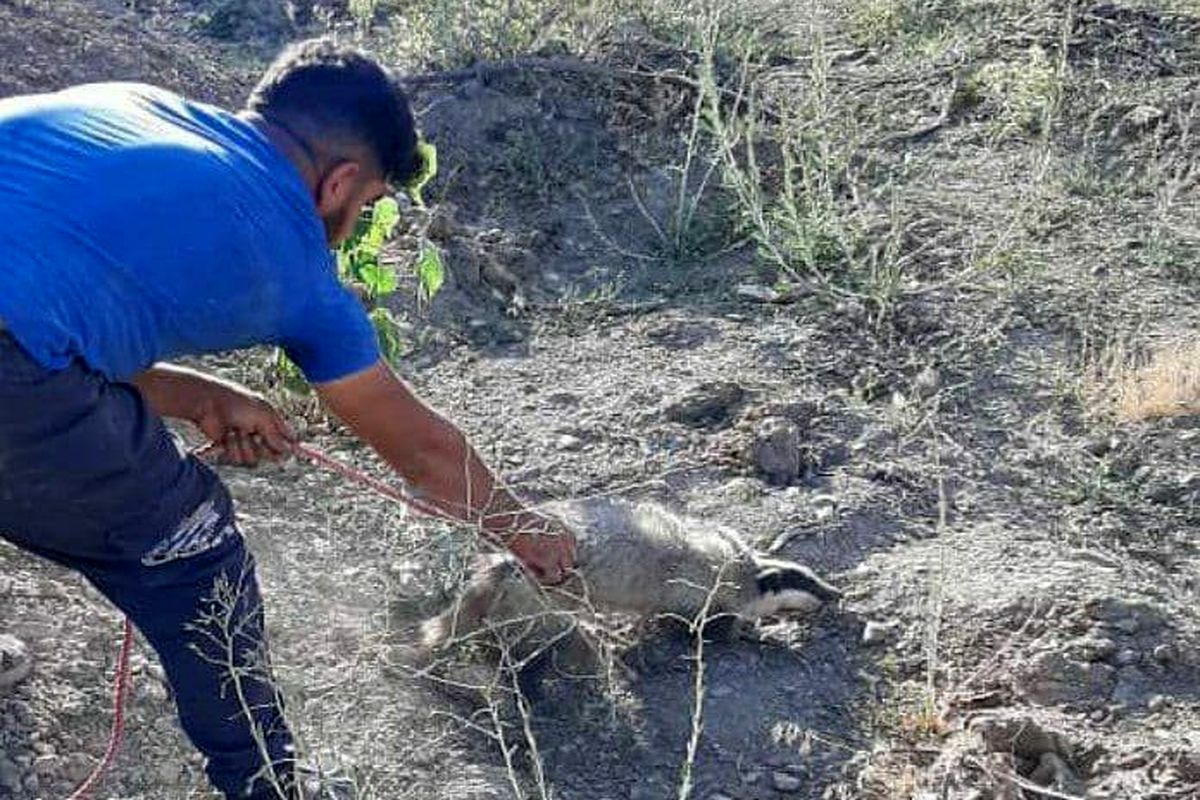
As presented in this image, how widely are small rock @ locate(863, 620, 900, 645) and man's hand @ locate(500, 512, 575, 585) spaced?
96 centimetres

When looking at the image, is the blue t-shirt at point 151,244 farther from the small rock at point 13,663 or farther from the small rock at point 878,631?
the small rock at point 878,631

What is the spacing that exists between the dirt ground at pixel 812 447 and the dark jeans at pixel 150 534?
1.26ft

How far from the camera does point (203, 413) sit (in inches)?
142

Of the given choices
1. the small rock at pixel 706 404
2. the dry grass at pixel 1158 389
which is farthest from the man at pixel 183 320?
the dry grass at pixel 1158 389

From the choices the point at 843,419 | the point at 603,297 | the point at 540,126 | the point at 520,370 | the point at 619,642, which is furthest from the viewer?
the point at 540,126

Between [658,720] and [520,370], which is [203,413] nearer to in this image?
[658,720]

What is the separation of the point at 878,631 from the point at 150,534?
6.30 ft

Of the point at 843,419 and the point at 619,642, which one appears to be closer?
the point at 619,642

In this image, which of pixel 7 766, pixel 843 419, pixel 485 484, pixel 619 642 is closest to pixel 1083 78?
pixel 843 419

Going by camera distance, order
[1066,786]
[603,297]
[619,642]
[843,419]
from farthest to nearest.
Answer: [603,297] → [843,419] → [619,642] → [1066,786]

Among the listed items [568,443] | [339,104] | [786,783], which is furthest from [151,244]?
[568,443]

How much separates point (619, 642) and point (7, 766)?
1.46 m

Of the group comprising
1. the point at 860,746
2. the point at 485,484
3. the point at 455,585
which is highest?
the point at 485,484

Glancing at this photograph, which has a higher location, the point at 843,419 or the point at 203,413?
the point at 203,413
